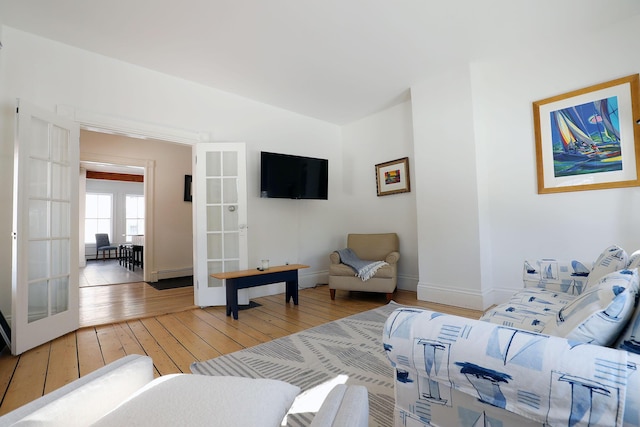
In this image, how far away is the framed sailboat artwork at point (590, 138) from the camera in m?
2.60

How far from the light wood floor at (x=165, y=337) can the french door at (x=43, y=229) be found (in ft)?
0.74

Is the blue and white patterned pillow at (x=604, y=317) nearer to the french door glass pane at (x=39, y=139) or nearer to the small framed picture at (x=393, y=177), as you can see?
the small framed picture at (x=393, y=177)

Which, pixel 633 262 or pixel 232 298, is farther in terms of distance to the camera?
pixel 232 298

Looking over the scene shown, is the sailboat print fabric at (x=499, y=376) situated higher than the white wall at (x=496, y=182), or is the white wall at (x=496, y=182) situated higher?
the white wall at (x=496, y=182)

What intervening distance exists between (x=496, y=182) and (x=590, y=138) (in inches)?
34.0

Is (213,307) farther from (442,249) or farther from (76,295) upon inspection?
(442,249)

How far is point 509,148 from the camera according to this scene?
327cm

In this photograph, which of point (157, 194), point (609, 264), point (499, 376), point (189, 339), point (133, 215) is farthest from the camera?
point (133, 215)

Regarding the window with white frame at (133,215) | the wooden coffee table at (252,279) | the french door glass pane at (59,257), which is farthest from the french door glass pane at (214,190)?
the window with white frame at (133,215)

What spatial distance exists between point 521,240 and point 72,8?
4.62m

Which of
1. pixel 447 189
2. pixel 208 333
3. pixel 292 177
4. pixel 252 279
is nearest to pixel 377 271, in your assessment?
pixel 447 189

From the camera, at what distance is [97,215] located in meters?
9.43

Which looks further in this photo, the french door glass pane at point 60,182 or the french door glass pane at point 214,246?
the french door glass pane at point 214,246

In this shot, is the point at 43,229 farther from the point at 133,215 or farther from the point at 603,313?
the point at 133,215
